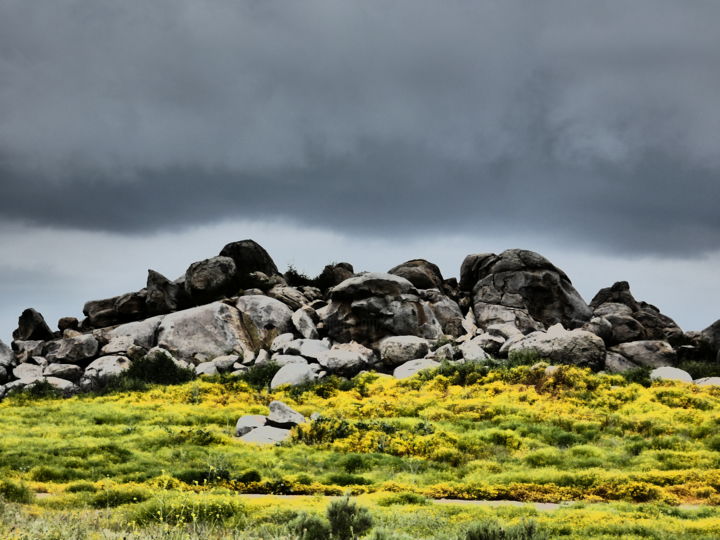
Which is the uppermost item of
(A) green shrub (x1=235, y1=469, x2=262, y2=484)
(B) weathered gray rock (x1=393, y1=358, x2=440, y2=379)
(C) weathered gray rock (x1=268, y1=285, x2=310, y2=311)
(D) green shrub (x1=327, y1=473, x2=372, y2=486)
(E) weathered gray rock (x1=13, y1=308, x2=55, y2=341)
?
(C) weathered gray rock (x1=268, y1=285, x2=310, y2=311)

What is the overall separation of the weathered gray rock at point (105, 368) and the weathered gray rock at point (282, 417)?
710 inches

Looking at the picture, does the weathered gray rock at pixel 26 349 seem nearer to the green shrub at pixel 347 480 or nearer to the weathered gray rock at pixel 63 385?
the weathered gray rock at pixel 63 385

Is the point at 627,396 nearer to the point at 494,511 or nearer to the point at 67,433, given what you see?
the point at 494,511

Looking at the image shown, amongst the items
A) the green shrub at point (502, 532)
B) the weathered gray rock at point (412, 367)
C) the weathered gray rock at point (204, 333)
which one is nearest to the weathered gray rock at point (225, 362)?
the weathered gray rock at point (204, 333)

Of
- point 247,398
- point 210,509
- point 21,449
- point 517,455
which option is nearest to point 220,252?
point 247,398

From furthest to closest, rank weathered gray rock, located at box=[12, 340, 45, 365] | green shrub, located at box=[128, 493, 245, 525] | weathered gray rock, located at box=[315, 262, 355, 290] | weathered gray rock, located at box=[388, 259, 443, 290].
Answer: weathered gray rock, located at box=[315, 262, 355, 290] < weathered gray rock, located at box=[388, 259, 443, 290] < weathered gray rock, located at box=[12, 340, 45, 365] < green shrub, located at box=[128, 493, 245, 525]

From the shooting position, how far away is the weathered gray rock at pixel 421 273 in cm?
5469

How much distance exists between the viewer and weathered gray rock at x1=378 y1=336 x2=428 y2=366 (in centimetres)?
4119

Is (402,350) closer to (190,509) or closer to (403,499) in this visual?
(403,499)

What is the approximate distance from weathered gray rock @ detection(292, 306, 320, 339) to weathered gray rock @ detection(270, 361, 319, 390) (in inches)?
312

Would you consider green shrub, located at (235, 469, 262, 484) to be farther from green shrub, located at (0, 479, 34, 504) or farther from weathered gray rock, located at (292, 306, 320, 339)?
weathered gray rock, located at (292, 306, 320, 339)

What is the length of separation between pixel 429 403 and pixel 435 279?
26.0 m

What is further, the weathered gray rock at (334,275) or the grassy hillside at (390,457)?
the weathered gray rock at (334,275)

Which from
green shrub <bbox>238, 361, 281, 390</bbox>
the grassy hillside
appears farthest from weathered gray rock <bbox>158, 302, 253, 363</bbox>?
the grassy hillside
